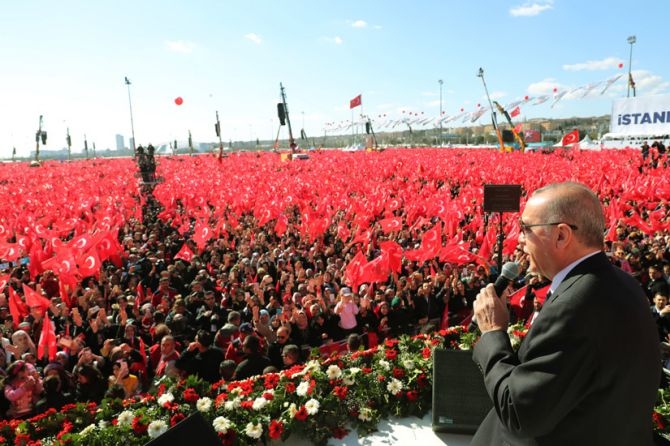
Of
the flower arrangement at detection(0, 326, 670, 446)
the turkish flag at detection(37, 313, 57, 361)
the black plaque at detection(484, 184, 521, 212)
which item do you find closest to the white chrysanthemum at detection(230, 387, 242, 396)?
the flower arrangement at detection(0, 326, 670, 446)

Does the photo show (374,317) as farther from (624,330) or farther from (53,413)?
(624,330)

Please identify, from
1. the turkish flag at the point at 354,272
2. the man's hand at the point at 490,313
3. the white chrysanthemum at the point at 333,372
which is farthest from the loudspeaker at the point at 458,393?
the turkish flag at the point at 354,272

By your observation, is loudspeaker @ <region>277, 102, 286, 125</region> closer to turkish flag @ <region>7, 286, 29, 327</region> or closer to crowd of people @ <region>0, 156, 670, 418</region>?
crowd of people @ <region>0, 156, 670, 418</region>

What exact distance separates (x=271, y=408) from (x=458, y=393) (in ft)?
5.15

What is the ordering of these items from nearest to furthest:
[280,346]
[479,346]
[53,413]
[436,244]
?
[479,346] < [53,413] < [280,346] < [436,244]

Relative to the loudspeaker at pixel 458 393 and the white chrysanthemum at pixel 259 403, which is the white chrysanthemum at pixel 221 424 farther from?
the loudspeaker at pixel 458 393

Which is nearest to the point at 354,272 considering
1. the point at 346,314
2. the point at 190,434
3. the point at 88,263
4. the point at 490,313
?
the point at 346,314

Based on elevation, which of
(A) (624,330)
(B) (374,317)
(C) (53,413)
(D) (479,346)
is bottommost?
(B) (374,317)

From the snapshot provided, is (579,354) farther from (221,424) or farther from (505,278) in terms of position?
(221,424)

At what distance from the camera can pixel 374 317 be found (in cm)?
848

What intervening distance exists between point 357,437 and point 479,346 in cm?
245

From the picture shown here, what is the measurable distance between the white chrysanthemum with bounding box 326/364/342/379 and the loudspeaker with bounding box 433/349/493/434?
92 centimetres

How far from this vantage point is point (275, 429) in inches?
150

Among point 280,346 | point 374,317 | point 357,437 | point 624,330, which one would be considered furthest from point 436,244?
point 624,330
